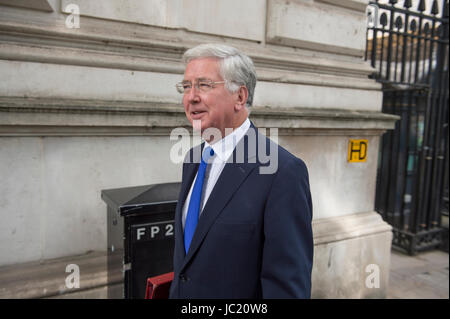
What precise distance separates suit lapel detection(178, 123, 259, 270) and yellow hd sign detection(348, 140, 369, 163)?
9.44ft

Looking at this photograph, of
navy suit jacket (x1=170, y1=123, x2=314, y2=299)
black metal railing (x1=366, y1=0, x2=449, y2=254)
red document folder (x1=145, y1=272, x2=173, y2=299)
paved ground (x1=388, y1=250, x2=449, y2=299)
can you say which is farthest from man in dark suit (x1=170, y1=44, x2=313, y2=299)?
black metal railing (x1=366, y1=0, x2=449, y2=254)

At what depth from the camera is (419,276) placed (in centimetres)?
487

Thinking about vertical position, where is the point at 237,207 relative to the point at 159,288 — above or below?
above

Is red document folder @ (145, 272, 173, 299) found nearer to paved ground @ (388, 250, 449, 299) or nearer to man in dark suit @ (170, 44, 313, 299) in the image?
man in dark suit @ (170, 44, 313, 299)

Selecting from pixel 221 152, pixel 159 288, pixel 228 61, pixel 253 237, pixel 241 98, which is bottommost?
pixel 159 288

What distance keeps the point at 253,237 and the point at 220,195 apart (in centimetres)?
21

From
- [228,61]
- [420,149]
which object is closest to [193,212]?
[228,61]

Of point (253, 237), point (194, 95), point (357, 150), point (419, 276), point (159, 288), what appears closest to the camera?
point (253, 237)

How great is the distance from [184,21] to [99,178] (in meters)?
1.52

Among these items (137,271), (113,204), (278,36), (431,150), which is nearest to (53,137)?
(113,204)

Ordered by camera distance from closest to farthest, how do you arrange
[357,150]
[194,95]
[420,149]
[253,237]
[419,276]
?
[253,237]
[194,95]
[357,150]
[419,276]
[420,149]

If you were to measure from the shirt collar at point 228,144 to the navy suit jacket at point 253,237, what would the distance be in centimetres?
8

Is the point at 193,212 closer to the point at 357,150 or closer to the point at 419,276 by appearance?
the point at 357,150

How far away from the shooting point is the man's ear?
150 cm
